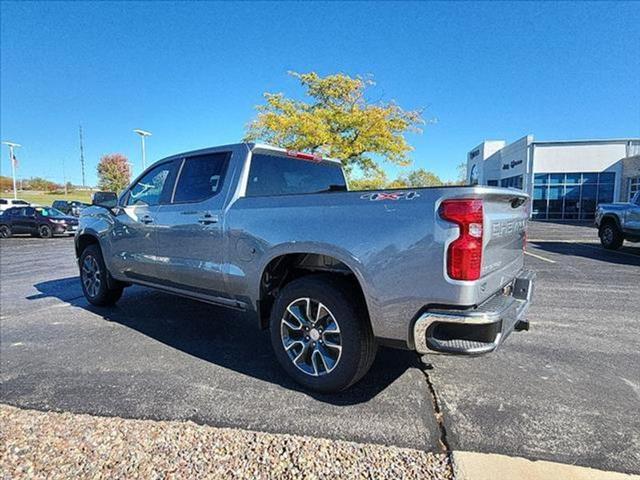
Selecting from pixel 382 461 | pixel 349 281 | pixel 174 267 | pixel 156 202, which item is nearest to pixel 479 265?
pixel 349 281

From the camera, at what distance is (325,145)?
21094 mm

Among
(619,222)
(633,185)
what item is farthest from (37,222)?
(633,185)

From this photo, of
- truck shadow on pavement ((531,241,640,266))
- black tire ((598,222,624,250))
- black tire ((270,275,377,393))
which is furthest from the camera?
black tire ((598,222,624,250))

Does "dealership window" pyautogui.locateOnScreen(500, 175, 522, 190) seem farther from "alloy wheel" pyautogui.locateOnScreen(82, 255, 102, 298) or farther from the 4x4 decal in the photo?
the 4x4 decal

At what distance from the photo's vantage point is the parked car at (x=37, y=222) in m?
19.5

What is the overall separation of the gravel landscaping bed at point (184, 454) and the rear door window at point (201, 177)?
2.13 meters

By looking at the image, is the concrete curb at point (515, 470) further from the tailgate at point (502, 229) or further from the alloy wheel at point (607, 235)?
the alloy wheel at point (607, 235)

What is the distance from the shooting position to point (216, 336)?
4434 millimetres

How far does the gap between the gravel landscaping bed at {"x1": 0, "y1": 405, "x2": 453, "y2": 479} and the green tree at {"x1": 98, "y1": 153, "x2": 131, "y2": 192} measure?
2483 inches

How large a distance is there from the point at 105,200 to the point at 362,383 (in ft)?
13.5

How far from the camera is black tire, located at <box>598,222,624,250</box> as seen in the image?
461 inches

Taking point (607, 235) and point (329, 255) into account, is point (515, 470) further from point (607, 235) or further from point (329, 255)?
point (607, 235)

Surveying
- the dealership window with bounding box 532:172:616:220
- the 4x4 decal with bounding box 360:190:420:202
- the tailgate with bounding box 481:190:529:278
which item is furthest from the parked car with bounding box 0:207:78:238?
the dealership window with bounding box 532:172:616:220

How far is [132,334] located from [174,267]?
3.41 feet
